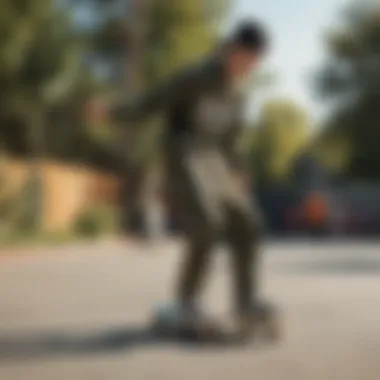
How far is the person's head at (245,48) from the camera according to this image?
4.39 metres

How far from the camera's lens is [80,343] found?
4094 millimetres

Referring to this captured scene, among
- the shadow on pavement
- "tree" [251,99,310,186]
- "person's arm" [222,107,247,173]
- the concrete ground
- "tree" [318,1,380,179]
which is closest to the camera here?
the concrete ground

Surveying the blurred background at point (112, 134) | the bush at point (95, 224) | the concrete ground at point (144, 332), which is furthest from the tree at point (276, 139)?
the concrete ground at point (144, 332)

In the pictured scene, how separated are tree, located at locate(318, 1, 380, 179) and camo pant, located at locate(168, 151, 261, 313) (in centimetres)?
3094

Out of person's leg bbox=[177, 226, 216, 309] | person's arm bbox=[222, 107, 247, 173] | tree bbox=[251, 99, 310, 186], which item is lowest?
person's leg bbox=[177, 226, 216, 309]

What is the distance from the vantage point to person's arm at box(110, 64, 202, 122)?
14.4 feet

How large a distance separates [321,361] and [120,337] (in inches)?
42.0

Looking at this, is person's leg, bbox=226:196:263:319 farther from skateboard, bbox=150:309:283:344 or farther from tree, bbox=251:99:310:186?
tree, bbox=251:99:310:186

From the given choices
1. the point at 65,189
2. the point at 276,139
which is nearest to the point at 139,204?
the point at 65,189

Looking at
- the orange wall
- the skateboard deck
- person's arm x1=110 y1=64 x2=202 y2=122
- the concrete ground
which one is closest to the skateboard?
the skateboard deck

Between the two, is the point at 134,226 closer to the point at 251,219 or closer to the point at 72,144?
the point at 72,144

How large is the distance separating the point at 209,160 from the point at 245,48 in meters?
0.54

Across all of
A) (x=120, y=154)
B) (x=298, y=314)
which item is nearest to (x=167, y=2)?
(x=120, y=154)

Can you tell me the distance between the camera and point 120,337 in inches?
169
